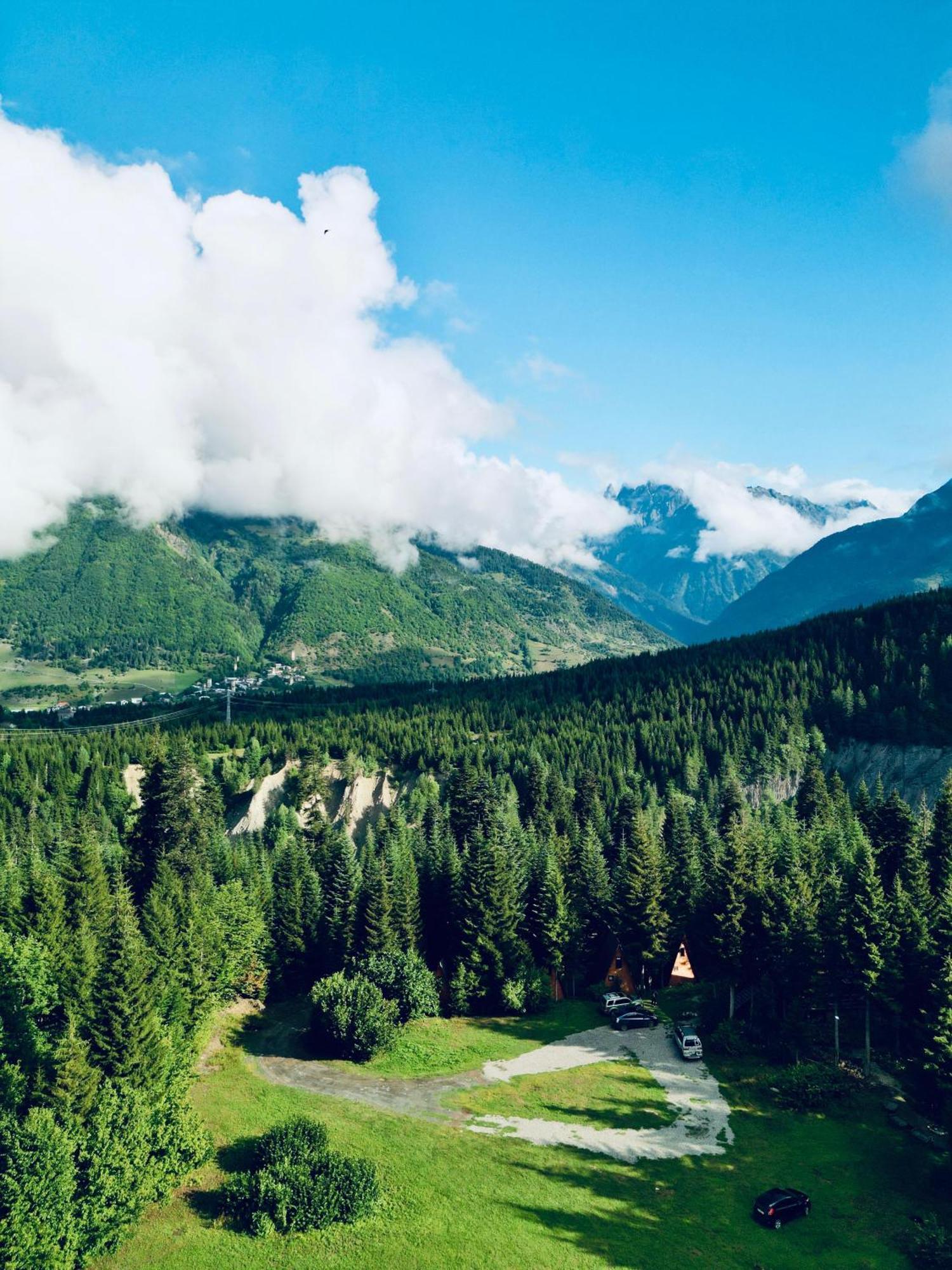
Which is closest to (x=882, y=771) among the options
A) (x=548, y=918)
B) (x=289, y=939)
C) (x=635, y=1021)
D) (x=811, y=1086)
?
(x=548, y=918)

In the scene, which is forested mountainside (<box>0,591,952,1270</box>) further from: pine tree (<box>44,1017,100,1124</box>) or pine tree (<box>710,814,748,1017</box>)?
pine tree (<box>710,814,748,1017</box>)

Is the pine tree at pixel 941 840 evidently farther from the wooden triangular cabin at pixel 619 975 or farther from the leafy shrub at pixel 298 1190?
the leafy shrub at pixel 298 1190

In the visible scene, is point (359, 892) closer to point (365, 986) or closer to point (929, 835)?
point (365, 986)

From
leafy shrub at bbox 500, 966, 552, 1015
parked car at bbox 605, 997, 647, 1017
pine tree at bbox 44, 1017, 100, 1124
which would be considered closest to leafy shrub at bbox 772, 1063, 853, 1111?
parked car at bbox 605, 997, 647, 1017

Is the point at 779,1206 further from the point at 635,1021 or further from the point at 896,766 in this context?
the point at 896,766

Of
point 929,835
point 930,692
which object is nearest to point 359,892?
point 929,835

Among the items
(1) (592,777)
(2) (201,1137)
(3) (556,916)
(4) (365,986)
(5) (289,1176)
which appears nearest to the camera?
(5) (289,1176)
